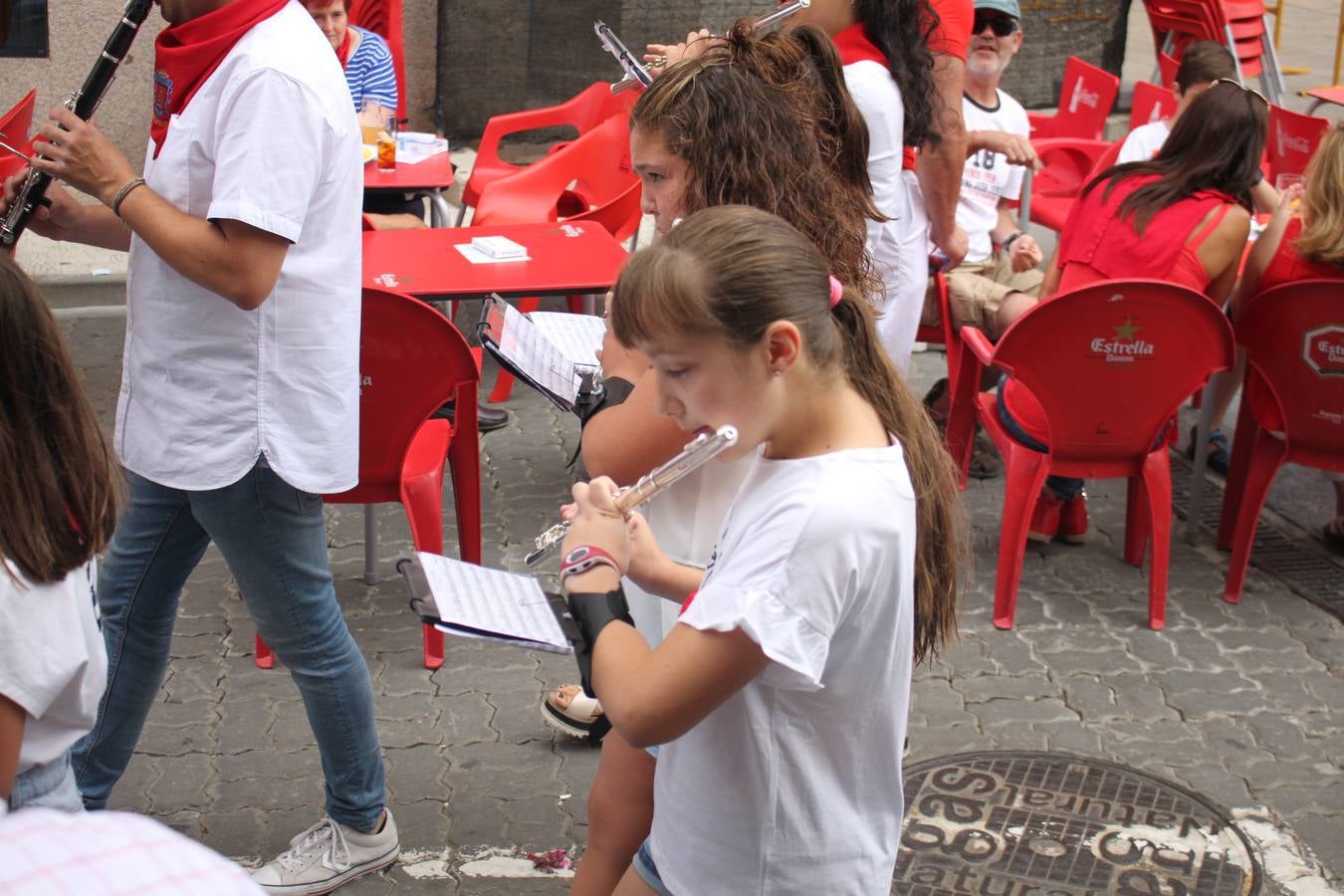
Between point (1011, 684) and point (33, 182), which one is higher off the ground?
point (33, 182)

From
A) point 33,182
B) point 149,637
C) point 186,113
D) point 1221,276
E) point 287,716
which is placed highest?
point 186,113

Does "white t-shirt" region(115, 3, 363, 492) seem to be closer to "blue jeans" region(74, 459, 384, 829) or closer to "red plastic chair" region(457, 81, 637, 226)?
"blue jeans" region(74, 459, 384, 829)

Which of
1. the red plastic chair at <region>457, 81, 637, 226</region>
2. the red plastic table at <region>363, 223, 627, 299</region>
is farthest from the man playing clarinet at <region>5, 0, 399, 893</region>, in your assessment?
the red plastic chair at <region>457, 81, 637, 226</region>

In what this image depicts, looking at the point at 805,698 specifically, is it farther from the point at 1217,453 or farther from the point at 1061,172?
the point at 1061,172

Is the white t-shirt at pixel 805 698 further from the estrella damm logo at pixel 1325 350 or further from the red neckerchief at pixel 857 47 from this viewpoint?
the estrella damm logo at pixel 1325 350

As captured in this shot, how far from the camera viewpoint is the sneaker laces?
306 centimetres

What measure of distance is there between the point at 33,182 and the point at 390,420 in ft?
4.42

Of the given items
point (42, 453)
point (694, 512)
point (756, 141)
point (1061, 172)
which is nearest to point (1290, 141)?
point (1061, 172)

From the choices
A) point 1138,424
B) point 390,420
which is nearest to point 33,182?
point 390,420

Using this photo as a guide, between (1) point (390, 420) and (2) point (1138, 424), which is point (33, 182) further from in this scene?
(2) point (1138, 424)

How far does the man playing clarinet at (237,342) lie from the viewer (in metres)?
2.46

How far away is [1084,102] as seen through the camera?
7.60 meters

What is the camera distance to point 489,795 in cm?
349

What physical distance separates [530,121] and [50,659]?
5.84 metres
